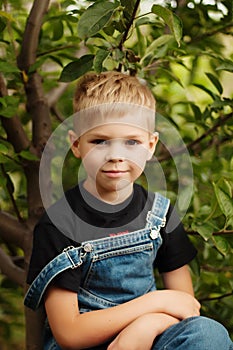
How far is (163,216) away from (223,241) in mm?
140

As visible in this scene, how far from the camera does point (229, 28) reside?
2049 millimetres

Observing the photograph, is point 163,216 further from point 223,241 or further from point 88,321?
point 88,321

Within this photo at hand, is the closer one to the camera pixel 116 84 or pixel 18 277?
pixel 116 84

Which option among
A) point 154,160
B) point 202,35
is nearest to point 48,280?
point 154,160

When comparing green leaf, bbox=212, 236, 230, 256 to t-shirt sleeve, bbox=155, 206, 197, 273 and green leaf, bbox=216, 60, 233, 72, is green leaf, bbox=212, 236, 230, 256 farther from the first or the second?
green leaf, bbox=216, 60, 233, 72

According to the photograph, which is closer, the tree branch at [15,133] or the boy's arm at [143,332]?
the boy's arm at [143,332]

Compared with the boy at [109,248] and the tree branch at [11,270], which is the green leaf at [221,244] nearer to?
the boy at [109,248]

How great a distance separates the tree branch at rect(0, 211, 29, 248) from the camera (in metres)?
1.92

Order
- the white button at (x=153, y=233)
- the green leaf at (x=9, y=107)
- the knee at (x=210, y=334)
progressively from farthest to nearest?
the green leaf at (x=9, y=107)
the white button at (x=153, y=233)
the knee at (x=210, y=334)

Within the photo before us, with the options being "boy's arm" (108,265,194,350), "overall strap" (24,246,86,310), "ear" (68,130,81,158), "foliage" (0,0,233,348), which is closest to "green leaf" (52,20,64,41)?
"foliage" (0,0,233,348)

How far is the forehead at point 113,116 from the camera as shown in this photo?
5.02 ft

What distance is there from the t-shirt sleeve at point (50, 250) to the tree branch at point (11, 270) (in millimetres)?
401

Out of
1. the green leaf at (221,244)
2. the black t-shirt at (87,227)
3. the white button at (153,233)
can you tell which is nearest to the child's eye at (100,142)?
the black t-shirt at (87,227)

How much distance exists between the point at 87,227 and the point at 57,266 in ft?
0.34
